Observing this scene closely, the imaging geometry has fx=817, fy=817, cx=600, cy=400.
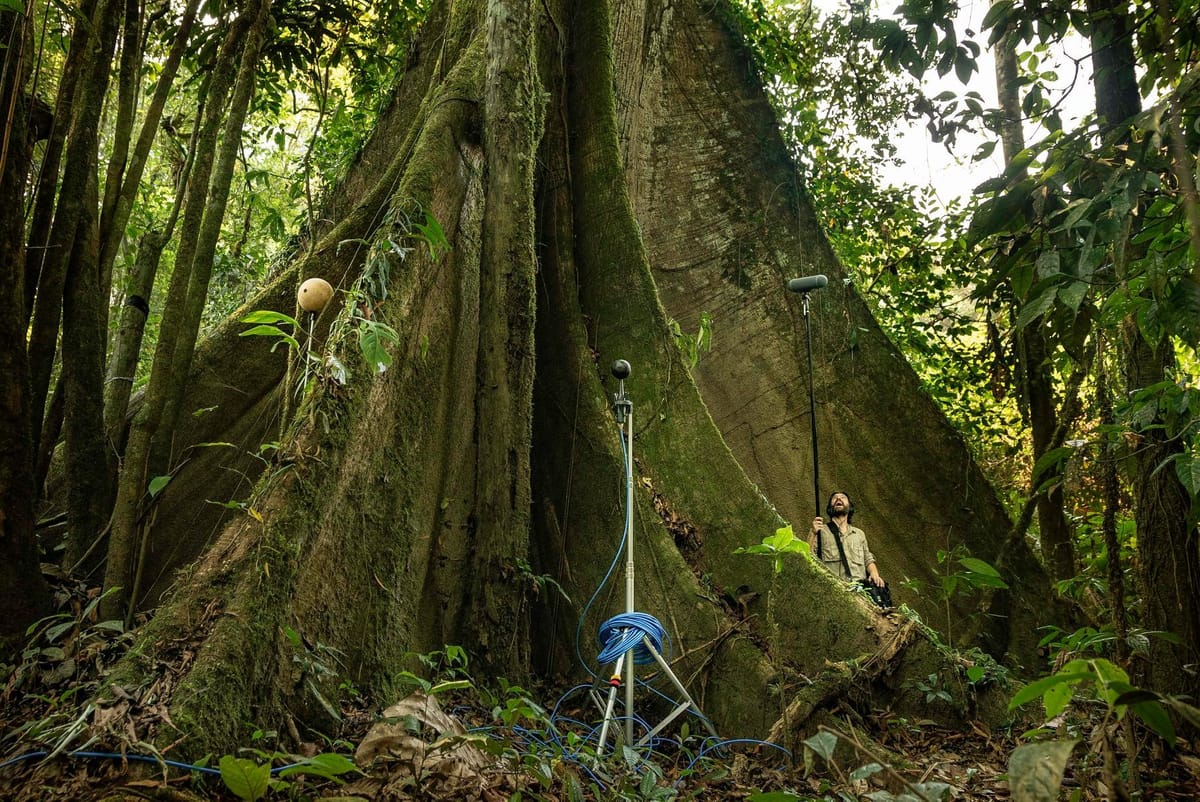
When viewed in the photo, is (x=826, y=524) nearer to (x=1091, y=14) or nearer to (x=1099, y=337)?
(x=1099, y=337)

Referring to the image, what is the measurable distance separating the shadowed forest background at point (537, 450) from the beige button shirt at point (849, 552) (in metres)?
0.34

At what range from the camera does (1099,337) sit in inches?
127

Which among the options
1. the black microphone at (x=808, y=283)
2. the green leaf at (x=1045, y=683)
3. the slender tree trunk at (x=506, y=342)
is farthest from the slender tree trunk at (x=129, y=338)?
the black microphone at (x=808, y=283)

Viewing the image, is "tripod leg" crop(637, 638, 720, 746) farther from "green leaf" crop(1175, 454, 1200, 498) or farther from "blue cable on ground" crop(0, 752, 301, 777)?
"green leaf" crop(1175, 454, 1200, 498)

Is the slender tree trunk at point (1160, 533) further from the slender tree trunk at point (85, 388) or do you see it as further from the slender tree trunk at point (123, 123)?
the slender tree trunk at point (85, 388)

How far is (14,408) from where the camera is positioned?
7.63ft

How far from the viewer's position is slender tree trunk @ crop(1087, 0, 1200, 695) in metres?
2.73

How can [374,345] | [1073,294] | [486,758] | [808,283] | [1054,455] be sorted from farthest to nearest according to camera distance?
[808,283], [1054,455], [374,345], [486,758], [1073,294]

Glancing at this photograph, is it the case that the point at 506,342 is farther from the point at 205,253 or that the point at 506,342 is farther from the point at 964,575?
the point at 964,575

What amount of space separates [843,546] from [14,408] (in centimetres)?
427

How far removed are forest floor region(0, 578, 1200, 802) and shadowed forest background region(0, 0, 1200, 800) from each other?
0.6 inches

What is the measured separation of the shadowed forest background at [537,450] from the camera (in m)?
2.10

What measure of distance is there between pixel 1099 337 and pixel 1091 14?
4.21ft

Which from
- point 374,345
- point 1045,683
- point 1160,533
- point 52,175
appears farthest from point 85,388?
point 1160,533
